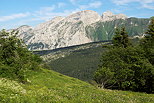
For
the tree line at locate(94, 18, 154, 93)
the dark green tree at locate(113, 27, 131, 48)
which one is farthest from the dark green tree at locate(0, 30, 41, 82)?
the dark green tree at locate(113, 27, 131, 48)

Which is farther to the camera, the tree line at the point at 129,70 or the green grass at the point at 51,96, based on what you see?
the tree line at the point at 129,70

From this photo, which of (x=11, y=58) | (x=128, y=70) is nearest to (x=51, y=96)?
(x=11, y=58)

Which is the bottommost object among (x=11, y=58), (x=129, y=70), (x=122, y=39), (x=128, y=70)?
(x=128, y=70)

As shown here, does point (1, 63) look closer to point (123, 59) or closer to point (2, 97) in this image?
point (2, 97)

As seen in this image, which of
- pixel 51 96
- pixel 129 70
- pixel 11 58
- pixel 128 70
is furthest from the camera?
pixel 128 70

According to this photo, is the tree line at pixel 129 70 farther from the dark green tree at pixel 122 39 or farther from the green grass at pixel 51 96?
the dark green tree at pixel 122 39

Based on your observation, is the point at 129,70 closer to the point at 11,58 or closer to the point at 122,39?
the point at 11,58

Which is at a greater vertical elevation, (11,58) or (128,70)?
(11,58)

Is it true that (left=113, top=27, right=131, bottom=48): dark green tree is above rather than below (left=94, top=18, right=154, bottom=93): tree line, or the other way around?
above

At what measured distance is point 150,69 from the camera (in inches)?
1433

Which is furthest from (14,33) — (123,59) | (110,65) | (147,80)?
(147,80)

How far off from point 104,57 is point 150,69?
1270cm

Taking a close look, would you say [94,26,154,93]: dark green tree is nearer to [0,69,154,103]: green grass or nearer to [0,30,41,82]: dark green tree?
[0,69,154,103]: green grass

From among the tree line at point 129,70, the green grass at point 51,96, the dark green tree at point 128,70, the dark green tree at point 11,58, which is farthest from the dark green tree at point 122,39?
the green grass at point 51,96
